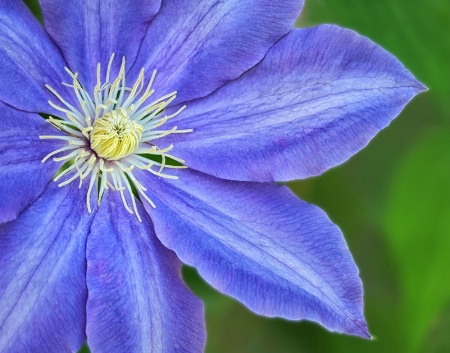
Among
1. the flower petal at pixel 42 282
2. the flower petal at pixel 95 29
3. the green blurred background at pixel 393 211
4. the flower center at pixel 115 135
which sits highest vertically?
the green blurred background at pixel 393 211

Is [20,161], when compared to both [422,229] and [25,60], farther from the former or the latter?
[422,229]

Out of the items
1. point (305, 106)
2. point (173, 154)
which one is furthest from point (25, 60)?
point (305, 106)

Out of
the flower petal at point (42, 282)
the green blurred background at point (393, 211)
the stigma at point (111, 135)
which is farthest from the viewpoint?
the green blurred background at point (393, 211)

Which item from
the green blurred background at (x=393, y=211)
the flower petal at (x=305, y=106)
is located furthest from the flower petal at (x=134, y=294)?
the green blurred background at (x=393, y=211)

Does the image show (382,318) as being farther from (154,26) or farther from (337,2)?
(154,26)

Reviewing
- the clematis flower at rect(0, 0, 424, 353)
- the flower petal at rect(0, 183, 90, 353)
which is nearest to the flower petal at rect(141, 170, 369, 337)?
the clematis flower at rect(0, 0, 424, 353)

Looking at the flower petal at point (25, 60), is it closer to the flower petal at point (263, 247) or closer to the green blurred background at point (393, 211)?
the flower petal at point (263, 247)

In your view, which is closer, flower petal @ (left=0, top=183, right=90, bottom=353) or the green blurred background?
flower petal @ (left=0, top=183, right=90, bottom=353)

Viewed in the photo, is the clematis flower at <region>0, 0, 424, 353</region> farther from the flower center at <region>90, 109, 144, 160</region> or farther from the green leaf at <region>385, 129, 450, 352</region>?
the green leaf at <region>385, 129, 450, 352</region>
